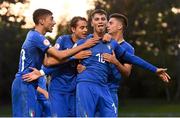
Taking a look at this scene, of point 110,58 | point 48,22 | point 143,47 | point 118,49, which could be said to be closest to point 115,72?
point 118,49

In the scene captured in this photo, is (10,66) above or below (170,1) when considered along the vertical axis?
below

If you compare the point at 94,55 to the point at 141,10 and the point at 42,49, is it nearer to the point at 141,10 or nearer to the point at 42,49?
the point at 42,49

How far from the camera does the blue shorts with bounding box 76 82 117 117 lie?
8328 millimetres

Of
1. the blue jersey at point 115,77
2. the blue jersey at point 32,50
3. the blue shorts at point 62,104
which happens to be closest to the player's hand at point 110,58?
the blue jersey at point 115,77

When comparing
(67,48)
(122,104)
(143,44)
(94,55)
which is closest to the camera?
(94,55)

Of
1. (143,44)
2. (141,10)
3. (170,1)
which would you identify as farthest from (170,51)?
(170,1)

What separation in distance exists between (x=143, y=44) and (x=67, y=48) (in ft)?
193

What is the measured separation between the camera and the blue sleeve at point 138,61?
865 cm

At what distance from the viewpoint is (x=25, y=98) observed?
8578 mm

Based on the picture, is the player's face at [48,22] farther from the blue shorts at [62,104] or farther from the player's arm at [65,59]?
the blue shorts at [62,104]

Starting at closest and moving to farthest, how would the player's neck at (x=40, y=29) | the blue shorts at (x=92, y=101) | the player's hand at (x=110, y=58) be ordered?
the blue shorts at (x=92, y=101) < the player's hand at (x=110, y=58) < the player's neck at (x=40, y=29)

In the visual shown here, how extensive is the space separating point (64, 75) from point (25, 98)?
0.99 metres

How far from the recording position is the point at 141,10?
64062 mm

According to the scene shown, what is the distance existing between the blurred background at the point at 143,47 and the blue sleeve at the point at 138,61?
38864 millimetres
